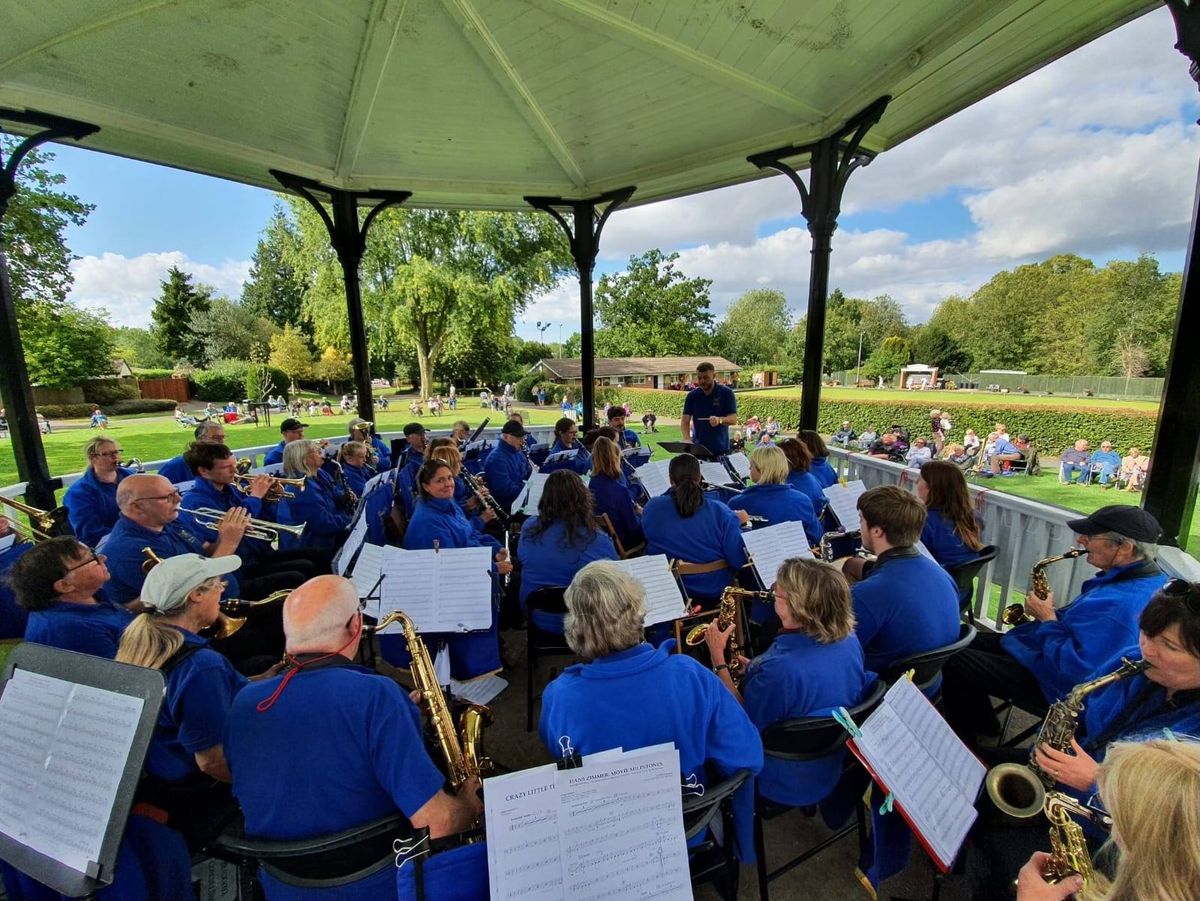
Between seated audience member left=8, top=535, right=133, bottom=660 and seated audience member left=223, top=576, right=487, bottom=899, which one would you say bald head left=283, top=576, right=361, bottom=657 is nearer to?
seated audience member left=223, top=576, right=487, bottom=899

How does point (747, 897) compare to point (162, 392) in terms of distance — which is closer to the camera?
point (747, 897)

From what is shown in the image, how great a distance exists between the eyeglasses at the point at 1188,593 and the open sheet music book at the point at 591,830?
5.60ft

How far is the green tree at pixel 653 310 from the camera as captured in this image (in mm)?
52906

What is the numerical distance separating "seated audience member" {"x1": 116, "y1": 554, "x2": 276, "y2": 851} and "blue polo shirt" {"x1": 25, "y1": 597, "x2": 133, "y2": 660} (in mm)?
453

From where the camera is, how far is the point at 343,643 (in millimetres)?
1602

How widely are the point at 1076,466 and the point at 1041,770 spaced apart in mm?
19784

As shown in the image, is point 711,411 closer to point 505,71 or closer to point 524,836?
point 505,71

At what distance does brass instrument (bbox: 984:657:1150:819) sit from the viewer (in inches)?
60.8

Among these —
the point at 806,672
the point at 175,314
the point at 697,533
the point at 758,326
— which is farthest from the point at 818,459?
the point at 758,326

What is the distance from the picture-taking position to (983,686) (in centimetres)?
272

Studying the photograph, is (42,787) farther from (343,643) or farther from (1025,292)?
Answer: (1025,292)

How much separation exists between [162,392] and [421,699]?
133 ft

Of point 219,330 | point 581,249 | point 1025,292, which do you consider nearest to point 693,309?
point 1025,292

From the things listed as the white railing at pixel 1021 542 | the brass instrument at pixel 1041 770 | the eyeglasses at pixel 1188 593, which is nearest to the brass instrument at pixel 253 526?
the brass instrument at pixel 1041 770
